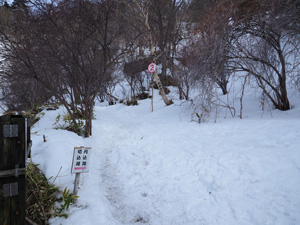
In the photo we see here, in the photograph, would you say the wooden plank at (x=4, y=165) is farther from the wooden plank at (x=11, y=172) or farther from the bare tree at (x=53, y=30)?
the bare tree at (x=53, y=30)

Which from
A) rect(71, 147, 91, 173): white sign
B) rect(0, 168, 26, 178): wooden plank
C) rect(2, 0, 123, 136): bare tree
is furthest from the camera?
rect(2, 0, 123, 136): bare tree

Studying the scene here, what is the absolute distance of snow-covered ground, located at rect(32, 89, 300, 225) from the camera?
2.50 m

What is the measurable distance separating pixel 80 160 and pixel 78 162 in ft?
0.14

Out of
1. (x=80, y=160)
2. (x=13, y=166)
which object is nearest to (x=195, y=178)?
(x=80, y=160)

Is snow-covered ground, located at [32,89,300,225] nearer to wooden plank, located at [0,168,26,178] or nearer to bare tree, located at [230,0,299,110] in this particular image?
wooden plank, located at [0,168,26,178]

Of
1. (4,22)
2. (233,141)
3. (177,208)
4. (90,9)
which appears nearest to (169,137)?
(233,141)

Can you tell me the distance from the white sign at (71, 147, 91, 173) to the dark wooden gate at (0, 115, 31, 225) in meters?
0.82

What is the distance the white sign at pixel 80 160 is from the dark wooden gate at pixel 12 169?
32.2 inches

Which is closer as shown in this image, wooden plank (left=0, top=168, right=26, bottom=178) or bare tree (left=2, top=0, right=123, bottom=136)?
wooden plank (left=0, top=168, right=26, bottom=178)

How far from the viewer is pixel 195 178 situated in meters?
3.36

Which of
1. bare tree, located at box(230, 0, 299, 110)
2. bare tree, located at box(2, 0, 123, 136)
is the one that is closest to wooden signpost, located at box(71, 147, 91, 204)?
bare tree, located at box(2, 0, 123, 136)

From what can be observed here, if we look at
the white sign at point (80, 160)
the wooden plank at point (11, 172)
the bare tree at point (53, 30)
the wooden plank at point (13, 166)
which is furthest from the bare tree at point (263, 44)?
the wooden plank at point (11, 172)

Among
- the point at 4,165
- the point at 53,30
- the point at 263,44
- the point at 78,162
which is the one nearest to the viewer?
the point at 4,165

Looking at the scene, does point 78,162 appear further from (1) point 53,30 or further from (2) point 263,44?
(2) point 263,44
